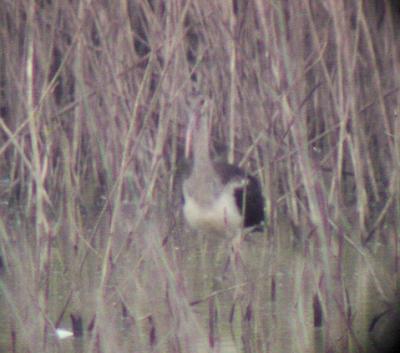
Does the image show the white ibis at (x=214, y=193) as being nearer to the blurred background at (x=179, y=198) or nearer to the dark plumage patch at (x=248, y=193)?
the dark plumage patch at (x=248, y=193)

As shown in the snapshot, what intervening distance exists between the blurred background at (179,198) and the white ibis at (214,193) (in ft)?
0.47

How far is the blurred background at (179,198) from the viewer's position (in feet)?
15.6

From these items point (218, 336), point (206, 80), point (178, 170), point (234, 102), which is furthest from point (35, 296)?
point (178, 170)

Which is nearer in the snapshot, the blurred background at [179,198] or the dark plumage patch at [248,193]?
the blurred background at [179,198]

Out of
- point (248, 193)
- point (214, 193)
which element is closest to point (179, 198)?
point (214, 193)

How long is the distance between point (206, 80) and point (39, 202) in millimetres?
2109

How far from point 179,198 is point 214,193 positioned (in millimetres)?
1002

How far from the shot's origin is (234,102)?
6117 mm

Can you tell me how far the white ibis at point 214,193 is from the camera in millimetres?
6555

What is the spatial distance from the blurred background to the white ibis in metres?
0.14

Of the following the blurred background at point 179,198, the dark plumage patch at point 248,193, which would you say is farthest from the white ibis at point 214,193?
the blurred background at point 179,198

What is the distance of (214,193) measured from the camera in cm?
673

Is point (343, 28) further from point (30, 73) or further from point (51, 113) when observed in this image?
point (51, 113)

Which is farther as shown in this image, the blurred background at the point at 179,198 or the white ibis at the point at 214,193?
the white ibis at the point at 214,193
